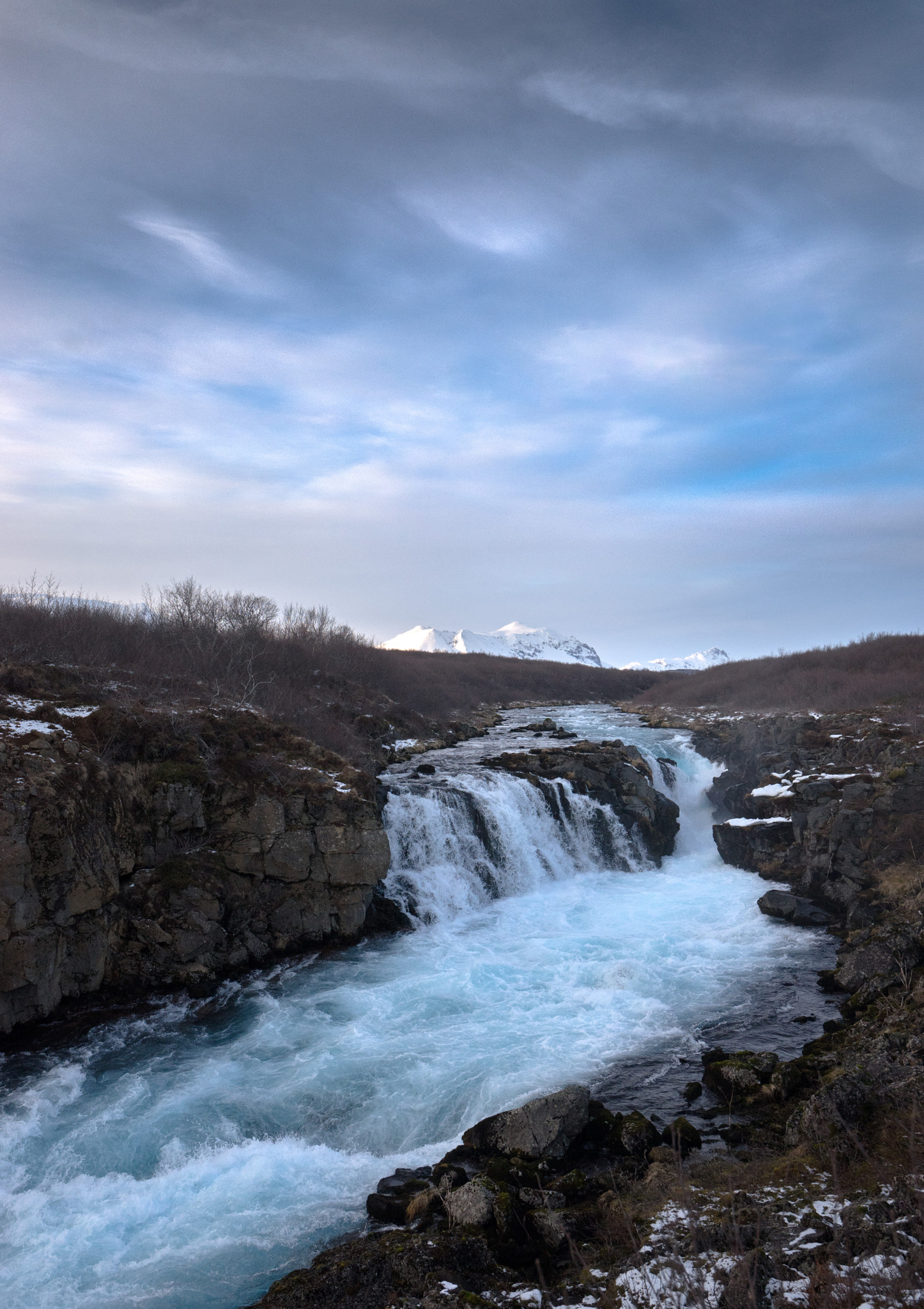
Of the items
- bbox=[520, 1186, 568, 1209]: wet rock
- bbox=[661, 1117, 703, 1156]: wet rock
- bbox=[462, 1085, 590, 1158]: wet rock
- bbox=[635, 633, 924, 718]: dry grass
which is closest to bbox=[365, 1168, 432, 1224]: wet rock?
bbox=[462, 1085, 590, 1158]: wet rock

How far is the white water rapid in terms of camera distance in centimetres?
871

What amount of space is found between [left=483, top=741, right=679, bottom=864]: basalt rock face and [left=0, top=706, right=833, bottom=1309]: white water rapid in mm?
3883

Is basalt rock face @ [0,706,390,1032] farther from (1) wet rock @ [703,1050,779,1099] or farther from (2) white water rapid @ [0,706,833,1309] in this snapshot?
(1) wet rock @ [703,1050,779,1099]

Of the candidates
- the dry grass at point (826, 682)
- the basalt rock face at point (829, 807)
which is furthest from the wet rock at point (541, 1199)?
the dry grass at point (826, 682)

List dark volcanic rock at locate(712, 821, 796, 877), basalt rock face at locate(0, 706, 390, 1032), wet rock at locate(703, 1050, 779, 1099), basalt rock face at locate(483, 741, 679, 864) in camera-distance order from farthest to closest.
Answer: basalt rock face at locate(483, 741, 679, 864) < dark volcanic rock at locate(712, 821, 796, 877) < basalt rock face at locate(0, 706, 390, 1032) < wet rock at locate(703, 1050, 779, 1099)

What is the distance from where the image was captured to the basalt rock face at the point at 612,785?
2636 centimetres

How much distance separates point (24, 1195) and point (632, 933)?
1426 cm

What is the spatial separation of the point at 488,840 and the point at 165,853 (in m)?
10.4

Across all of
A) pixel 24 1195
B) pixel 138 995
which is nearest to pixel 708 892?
pixel 138 995

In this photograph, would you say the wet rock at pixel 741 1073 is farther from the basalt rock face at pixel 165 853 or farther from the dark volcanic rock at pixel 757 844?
the dark volcanic rock at pixel 757 844

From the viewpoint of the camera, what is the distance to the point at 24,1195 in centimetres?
936

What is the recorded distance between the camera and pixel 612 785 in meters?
27.2

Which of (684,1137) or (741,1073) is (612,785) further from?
(684,1137)

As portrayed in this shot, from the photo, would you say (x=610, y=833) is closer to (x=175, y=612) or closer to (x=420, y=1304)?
(x=420, y=1304)
